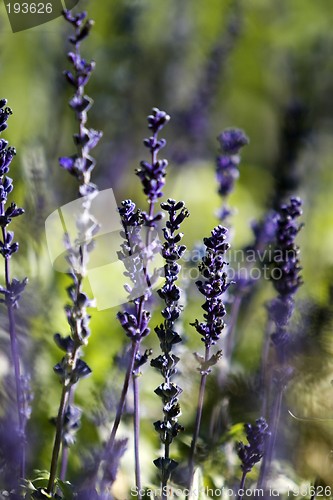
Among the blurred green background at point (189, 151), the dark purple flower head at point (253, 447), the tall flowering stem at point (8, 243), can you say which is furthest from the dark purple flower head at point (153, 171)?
the blurred green background at point (189, 151)

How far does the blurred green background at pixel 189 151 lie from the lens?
979mm

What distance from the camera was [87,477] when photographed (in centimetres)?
77

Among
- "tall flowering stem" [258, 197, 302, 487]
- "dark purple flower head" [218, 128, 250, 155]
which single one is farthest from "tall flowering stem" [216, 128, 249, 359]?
"tall flowering stem" [258, 197, 302, 487]

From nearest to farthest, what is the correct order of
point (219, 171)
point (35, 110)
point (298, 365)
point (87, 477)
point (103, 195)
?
1. point (87, 477)
2. point (298, 365)
3. point (219, 171)
4. point (103, 195)
5. point (35, 110)

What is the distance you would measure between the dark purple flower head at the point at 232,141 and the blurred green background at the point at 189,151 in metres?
0.19

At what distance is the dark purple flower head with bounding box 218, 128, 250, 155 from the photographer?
107cm

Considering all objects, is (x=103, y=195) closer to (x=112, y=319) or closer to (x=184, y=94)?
(x=112, y=319)

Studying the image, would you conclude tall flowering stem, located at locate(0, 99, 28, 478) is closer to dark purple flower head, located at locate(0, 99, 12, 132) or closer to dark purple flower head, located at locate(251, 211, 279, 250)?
dark purple flower head, located at locate(0, 99, 12, 132)

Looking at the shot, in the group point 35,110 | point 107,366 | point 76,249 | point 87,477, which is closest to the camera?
point 76,249

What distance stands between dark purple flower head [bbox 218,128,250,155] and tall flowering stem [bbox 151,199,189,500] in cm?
44

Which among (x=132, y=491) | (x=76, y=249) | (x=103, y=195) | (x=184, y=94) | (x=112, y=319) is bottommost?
(x=132, y=491)

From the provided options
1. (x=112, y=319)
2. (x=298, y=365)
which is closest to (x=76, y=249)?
(x=298, y=365)

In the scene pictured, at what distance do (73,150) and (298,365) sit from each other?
151 cm

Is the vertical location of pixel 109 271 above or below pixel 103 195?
below
